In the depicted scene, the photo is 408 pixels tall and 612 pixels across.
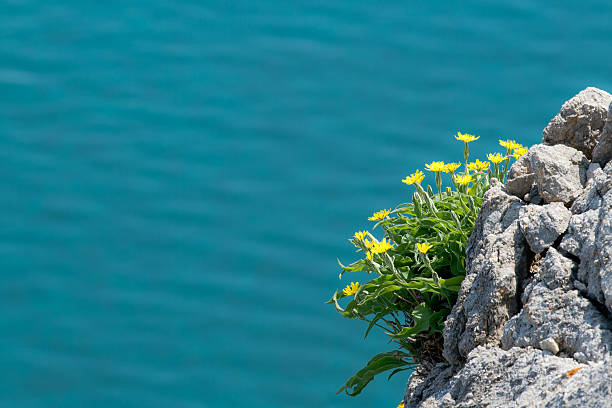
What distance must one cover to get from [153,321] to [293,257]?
3.17 feet

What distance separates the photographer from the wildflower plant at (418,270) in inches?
108

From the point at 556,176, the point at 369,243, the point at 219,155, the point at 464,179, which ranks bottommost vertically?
the point at 556,176

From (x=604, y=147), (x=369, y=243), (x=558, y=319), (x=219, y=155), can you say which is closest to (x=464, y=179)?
(x=369, y=243)

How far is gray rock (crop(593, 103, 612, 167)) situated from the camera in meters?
2.46

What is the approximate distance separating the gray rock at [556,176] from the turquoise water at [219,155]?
264cm

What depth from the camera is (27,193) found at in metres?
6.06

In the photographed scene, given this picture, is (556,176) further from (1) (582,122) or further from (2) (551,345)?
(2) (551,345)

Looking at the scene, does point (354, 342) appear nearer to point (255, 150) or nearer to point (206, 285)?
point (206, 285)

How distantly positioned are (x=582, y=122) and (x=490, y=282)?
61cm

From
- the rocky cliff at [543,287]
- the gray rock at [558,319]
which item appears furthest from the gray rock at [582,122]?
the gray rock at [558,319]

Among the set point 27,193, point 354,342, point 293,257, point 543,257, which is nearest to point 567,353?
point 543,257

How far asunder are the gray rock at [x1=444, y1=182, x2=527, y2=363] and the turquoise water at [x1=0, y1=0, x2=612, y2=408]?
2438 mm

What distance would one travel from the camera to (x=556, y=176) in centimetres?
250

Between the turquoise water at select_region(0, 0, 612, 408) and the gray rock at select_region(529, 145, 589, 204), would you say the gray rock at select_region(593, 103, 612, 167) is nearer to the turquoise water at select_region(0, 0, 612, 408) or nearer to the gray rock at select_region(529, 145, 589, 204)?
the gray rock at select_region(529, 145, 589, 204)
